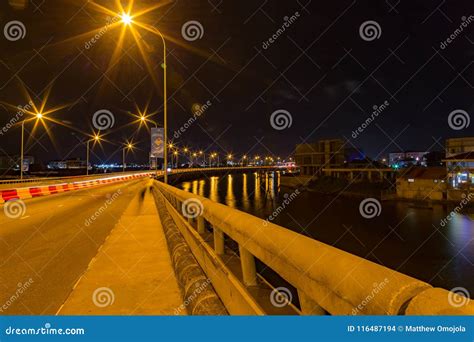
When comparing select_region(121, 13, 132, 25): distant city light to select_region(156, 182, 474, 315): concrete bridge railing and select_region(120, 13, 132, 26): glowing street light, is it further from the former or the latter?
select_region(156, 182, 474, 315): concrete bridge railing

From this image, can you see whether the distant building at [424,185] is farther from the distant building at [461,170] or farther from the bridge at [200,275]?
the bridge at [200,275]

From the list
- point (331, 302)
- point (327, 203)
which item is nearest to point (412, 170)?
point (327, 203)

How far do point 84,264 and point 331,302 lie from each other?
647cm

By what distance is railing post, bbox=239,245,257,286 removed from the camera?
3.51 metres

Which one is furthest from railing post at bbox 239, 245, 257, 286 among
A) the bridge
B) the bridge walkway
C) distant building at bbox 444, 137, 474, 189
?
distant building at bbox 444, 137, 474, 189

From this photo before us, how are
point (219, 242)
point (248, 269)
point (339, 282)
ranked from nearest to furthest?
point (339, 282) < point (248, 269) < point (219, 242)

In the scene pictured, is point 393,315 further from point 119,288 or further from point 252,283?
point 119,288

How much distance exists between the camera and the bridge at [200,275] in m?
1.83

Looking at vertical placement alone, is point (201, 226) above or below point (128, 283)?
above

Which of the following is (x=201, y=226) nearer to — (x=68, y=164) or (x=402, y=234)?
(x=402, y=234)

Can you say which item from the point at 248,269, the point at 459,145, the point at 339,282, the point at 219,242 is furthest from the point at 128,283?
the point at 459,145

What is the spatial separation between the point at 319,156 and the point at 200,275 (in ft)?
367

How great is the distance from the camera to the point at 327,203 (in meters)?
72.4

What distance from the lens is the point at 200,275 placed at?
15.7 feet
